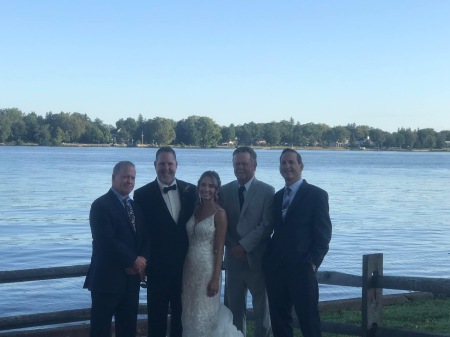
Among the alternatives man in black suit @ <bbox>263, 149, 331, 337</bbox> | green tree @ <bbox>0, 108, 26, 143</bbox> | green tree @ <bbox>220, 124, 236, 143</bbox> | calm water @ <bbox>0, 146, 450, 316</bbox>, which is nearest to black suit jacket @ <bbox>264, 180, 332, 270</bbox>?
man in black suit @ <bbox>263, 149, 331, 337</bbox>

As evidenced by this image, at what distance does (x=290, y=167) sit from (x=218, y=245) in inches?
41.9

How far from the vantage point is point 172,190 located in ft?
26.1

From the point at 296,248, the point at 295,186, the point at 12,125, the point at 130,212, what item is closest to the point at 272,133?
the point at 12,125

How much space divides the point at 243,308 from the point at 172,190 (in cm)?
155

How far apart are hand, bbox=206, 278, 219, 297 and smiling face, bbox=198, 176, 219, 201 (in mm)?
834

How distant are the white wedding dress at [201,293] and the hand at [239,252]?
0.31m

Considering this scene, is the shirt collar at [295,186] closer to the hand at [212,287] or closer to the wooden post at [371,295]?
the wooden post at [371,295]

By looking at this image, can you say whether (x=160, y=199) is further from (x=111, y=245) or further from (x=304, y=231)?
(x=304, y=231)

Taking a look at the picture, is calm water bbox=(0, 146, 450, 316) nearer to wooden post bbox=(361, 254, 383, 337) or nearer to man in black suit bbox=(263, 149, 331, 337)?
wooden post bbox=(361, 254, 383, 337)

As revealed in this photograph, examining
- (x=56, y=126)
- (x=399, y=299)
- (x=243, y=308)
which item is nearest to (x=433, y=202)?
(x=399, y=299)

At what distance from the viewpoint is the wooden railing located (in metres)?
7.79

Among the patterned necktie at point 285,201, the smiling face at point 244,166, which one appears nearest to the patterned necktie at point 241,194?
the smiling face at point 244,166

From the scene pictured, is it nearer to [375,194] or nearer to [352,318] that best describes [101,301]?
[352,318]

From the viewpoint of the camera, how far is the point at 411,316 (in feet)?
35.6
